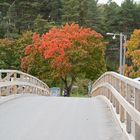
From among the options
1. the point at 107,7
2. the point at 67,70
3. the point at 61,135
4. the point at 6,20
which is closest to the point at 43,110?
the point at 61,135

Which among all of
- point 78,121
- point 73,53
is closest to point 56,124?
point 78,121

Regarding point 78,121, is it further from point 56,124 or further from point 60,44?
point 60,44

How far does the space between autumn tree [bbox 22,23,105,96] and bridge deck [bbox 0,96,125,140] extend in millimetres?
35106

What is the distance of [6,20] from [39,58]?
90.5 feet

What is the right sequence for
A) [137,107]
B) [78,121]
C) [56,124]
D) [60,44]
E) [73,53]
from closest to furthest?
[137,107] < [56,124] < [78,121] < [73,53] < [60,44]

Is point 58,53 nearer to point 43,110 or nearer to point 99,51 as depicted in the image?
point 99,51

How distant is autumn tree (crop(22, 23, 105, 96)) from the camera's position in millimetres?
49312

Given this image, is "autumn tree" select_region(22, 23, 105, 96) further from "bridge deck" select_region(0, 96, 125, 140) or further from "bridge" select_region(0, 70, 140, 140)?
"bridge deck" select_region(0, 96, 125, 140)

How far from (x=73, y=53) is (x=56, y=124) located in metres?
38.7

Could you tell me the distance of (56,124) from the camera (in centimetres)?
1066

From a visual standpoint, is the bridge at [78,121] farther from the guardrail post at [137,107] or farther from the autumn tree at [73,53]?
the autumn tree at [73,53]

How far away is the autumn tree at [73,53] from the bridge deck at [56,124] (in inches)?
1382

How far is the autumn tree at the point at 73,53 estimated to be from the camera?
49.3m

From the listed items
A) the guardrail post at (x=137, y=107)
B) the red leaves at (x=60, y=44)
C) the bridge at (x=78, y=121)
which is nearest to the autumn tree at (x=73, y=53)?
the red leaves at (x=60, y=44)
